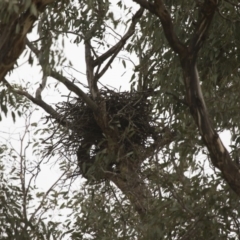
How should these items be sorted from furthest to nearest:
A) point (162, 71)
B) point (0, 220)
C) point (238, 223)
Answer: point (162, 71) < point (238, 223) < point (0, 220)

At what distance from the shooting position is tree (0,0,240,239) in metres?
5.01

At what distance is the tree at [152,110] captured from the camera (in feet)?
16.4

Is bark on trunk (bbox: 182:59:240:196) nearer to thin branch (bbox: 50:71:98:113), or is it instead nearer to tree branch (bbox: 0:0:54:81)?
tree branch (bbox: 0:0:54:81)

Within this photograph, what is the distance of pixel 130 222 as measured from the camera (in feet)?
23.7

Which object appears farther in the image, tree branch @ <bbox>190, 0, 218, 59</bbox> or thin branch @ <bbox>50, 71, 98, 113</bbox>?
thin branch @ <bbox>50, 71, 98, 113</bbox>

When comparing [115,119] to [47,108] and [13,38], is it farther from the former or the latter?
[13,38]

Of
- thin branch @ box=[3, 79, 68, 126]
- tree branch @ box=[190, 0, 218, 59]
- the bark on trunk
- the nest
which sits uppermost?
thin branch @ box=[3, 79, 68, 126]

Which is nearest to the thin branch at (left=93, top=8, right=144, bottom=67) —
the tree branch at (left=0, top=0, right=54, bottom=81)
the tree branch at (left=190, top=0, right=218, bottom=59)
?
the tree branch at (left=190, top=0, right=218, bottom=59)

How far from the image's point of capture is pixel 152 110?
7.84 meters

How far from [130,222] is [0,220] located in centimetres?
267

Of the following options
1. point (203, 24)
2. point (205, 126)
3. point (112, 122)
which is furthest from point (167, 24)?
point (112, 122)

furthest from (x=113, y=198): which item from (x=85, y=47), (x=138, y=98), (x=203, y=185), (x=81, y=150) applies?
(x=203, y=185)

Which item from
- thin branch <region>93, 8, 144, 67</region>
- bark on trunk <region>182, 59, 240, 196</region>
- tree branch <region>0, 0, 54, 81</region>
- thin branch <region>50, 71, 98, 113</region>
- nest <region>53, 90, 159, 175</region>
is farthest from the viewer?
thin branch <region>93, 8, 144, 67</region>

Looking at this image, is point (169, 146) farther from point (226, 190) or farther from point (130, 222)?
point (226, 190)
